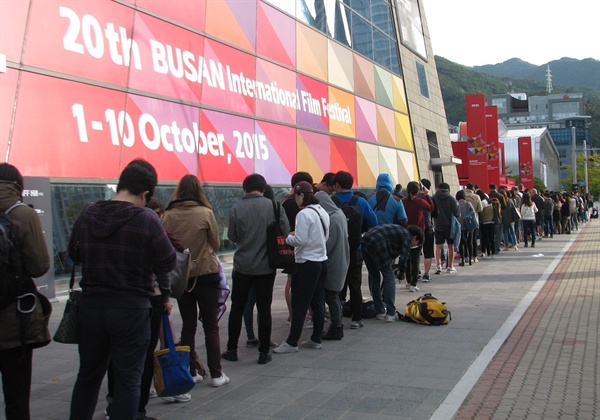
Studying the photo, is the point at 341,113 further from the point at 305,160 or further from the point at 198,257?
the point at 198,257

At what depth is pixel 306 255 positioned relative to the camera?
262 inches

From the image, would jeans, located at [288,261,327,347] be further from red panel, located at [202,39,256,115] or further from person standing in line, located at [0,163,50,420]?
red panel, located at [202,39,256,115]

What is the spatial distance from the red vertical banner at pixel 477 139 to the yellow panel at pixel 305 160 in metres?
16.0

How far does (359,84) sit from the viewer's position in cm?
2261

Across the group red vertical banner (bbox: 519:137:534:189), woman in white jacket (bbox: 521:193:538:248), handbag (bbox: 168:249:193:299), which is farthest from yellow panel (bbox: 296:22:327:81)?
red vertical banner (bbox: 519:137:534:189)

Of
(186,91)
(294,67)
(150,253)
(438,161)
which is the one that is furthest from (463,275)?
(438,161)

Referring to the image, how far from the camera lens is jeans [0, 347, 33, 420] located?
3965mm

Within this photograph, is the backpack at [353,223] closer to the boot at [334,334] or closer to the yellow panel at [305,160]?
the boot at [334,334]

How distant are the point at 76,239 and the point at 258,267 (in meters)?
2.28

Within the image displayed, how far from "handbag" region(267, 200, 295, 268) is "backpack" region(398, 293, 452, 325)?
106 inches

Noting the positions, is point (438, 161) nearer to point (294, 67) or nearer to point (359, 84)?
point (359, 84)

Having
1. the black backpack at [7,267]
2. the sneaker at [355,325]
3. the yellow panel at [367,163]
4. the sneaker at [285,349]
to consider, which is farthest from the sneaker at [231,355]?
the yellow panel at [367,163]

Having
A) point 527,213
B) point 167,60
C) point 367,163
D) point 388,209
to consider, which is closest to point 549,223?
point 527,213

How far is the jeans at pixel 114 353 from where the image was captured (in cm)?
382
